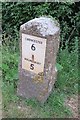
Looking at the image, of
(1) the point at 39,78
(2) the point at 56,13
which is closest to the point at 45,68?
(1) the point at 39,78

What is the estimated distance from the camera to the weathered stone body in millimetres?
3910

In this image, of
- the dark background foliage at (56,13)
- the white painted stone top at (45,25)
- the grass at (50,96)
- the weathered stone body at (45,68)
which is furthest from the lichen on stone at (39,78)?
the dark background foliage at (56,13)

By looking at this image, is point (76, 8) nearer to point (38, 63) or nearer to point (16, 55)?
point (16, 55)

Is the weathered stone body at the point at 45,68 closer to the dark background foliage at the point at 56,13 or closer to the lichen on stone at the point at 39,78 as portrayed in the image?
the lichen on stone at the point at 39,78

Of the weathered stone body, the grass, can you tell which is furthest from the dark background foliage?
the weathered stone body

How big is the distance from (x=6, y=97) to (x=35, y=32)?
97cm

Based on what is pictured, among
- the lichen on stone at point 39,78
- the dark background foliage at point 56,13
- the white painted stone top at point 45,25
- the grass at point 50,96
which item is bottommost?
the grass at point 50,96

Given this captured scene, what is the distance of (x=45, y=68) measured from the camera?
404 centimetres

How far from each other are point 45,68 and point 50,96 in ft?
1.63

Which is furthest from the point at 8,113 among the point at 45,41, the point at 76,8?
the point at 76,8

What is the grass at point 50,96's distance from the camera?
4078 mm

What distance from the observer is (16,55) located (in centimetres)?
526

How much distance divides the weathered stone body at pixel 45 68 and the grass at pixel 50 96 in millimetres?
111

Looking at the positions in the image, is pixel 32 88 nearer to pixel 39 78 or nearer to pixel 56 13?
pixel 39 78
